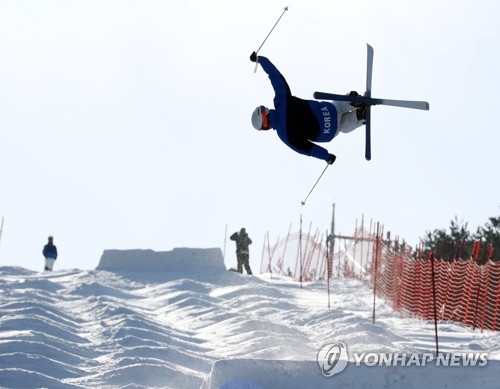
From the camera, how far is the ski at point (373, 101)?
9938 mm

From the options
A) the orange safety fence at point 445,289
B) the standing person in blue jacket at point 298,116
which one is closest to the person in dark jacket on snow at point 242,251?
the orange safety fence at point 445,289

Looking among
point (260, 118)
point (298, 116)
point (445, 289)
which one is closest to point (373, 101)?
point (298, 116)

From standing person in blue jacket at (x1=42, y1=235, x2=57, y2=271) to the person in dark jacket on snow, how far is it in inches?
159

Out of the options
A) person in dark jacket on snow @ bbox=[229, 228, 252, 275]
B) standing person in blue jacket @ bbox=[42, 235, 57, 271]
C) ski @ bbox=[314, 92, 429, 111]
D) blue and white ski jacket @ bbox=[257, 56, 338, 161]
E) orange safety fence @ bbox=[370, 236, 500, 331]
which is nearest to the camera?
ski @ bbox=[314, 92, 429, 111]

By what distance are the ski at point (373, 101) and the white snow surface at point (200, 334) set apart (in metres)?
2.61

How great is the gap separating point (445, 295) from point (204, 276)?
6257 mm

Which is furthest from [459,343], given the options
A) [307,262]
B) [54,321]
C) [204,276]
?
[307,262]

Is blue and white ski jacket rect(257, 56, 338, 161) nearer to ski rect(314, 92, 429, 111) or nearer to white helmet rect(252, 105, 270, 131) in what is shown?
white helmet rect(252, 105, 270, 131)

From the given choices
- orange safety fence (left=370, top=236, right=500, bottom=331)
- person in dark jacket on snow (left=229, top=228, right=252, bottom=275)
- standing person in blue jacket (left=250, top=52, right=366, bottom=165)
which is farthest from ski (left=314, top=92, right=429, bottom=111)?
person in dark jacket on snow (left=229, top=228, right=252, bottom=275)

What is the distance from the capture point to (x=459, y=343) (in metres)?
13.3

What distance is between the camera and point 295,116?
10.1 meters

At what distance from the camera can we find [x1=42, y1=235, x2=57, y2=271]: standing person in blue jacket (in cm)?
2412

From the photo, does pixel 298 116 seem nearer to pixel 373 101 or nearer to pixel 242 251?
pixel 373 101

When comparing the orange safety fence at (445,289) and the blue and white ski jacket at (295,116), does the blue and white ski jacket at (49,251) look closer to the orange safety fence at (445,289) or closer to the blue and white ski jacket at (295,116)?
the orange safety fence at (445,289)
